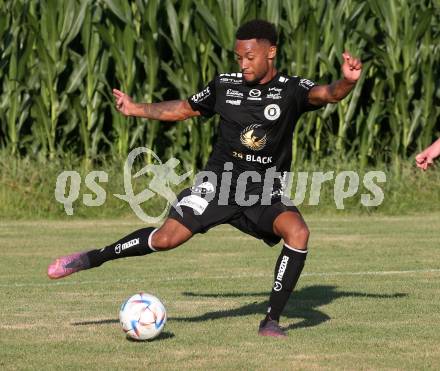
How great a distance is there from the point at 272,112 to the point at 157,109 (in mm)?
1055

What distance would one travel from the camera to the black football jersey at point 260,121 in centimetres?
1006

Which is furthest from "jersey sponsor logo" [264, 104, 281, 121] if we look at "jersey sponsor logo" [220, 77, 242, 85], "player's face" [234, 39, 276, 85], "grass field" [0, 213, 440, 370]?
"grass field" [0, 213, 440, 370]

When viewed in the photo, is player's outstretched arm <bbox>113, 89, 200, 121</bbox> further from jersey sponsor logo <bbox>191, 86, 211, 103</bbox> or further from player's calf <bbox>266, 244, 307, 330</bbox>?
player's calf <bbox>266, 244, 307, 330</bbox>

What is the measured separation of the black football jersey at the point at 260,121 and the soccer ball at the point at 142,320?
131cm

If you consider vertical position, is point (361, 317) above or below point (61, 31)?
below

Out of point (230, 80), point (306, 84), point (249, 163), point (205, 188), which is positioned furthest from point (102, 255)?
point (306, 84)

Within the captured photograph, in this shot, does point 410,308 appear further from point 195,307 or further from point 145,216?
point 145,216

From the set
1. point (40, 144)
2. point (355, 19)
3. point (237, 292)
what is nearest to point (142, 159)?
point (40, 144)

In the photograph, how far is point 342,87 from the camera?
959cm

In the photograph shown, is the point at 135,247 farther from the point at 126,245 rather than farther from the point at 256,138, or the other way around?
the point at 256,138

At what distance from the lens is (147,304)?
964 cm

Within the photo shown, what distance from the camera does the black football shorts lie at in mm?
10086

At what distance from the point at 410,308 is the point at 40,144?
39.6 feet

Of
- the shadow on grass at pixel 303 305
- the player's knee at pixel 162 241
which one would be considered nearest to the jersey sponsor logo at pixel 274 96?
the player's knee at pixel 162 241
